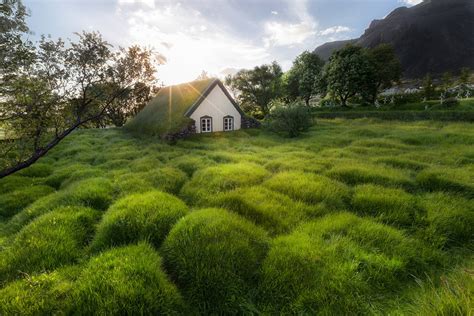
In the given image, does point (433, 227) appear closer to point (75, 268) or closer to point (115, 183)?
point (75, 268)

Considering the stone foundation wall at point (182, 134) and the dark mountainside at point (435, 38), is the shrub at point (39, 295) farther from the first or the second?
the dark mountainside at point (435, 38)

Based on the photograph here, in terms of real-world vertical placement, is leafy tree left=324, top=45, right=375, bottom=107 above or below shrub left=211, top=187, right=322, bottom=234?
above

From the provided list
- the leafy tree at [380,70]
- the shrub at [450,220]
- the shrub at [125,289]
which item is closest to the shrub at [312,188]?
the shrub at [450,220]

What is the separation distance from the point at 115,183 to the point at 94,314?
656 centimetres

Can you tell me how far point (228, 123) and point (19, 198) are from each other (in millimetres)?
19461

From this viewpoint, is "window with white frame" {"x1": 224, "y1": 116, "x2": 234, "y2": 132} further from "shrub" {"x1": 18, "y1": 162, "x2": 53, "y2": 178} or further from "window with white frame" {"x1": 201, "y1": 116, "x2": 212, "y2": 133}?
"shrub" {"x1": 18, "y1": 162, "x2": 53, "y2": 178}

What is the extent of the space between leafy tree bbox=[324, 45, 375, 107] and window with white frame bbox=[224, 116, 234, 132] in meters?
25.4

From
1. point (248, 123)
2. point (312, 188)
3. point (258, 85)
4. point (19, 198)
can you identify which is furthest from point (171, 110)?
point (258, 85)

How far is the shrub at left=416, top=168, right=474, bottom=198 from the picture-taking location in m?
7.31

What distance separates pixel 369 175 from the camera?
28.1 ft

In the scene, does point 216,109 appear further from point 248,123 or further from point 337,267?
point 337,267

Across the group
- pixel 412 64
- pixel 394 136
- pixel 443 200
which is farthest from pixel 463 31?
pixel 443 200

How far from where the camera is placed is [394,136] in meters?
16.5

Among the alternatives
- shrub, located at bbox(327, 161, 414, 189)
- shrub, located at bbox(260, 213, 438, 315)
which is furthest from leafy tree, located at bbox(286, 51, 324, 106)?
shrub, located at bbox(260, 213, 438, 315)
